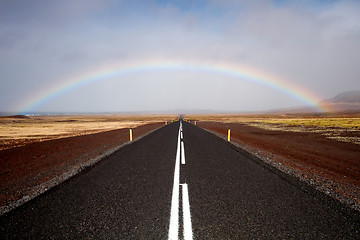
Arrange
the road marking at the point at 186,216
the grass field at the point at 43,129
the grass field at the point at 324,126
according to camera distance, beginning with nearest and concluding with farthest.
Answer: the road marking at the point at 186,216 < the grass field at the point at 43,129 < the grass field at the point at 324,126

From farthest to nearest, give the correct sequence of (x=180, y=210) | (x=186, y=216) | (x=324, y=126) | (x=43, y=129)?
1. (x=324, y=126)
2. (x=43, y=129)
3. (x=180, y=210)
4. (x=186, y=216)

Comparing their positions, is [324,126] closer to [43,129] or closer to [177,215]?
[177,215]

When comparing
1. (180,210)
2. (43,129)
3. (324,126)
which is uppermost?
(180,210)

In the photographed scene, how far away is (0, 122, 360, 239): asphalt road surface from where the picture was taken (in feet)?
9.30

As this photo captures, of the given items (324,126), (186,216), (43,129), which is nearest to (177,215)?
(186,216)

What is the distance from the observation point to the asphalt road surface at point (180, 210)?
9.30ft

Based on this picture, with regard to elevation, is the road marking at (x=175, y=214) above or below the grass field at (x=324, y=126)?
above

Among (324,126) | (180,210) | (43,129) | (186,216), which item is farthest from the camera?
(324,126)

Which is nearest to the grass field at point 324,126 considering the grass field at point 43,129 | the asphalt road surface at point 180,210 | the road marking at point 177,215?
the asphalt road surface at point 180,210

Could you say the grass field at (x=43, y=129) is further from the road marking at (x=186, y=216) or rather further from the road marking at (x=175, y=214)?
the road marking at (x=186, y=216)

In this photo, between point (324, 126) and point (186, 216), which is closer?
point (186, 216)

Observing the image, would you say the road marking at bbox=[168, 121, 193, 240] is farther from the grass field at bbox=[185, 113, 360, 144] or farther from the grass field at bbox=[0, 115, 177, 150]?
the grass field at bbox=[185, 113, 360, 144]

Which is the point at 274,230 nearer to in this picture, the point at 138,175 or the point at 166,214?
the point at 166,214

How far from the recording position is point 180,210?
3.49 metres
